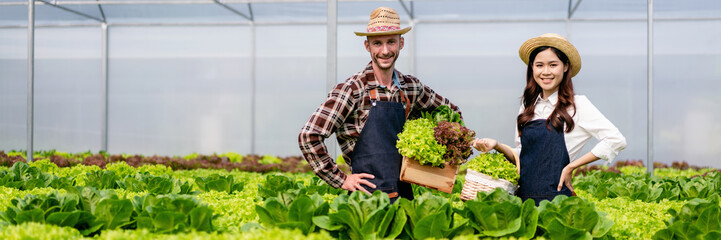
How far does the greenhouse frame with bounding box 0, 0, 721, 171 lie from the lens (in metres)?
11.4

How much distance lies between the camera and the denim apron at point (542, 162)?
3.36m

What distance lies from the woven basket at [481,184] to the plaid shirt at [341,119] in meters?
0.64

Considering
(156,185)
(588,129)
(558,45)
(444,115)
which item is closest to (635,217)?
(588,129)

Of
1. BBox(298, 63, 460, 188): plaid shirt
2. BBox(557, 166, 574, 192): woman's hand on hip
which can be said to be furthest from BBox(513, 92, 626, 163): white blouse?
BBox(298, 63, 460, 188): plaid shirt

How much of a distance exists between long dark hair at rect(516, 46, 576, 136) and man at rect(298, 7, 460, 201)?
737mm

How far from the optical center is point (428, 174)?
3303mm

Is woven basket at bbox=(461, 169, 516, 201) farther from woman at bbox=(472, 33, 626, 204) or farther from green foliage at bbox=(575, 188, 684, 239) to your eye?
green foliage at bbox=(575, 188, 684, 239)

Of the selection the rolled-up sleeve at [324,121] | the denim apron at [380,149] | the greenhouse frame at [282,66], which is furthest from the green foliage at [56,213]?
the greenhouse frame at [282,66]

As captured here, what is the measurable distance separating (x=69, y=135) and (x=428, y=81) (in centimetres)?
751

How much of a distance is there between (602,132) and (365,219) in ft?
4.66

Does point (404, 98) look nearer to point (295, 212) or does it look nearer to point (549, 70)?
point (549, 70)

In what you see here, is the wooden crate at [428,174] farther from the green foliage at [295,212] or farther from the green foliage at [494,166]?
the green foliage at [295,212]

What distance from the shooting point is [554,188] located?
3.39 metres

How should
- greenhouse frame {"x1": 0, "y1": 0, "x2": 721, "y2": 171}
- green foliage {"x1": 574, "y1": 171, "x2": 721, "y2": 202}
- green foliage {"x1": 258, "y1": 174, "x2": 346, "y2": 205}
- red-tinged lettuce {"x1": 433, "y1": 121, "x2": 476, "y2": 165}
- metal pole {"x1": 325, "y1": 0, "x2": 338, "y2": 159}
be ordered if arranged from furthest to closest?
greenhouse frame {"x1": 0, "y1": 0, "x2": 721, "y2": 171} < metal pole {"x1": 325, "y1": 0, "x2": 338, "y2": 159} < green foliage {"x1": 574, "y1": 171, "x2": 721, "y2": 202} < green foliage {"x1": 258, "y1": 174, "x2": 346, "y2": 205} < red-tinged lettuce {"x1": 433, "y1": 121, "x2": 476, "y2": 165}
